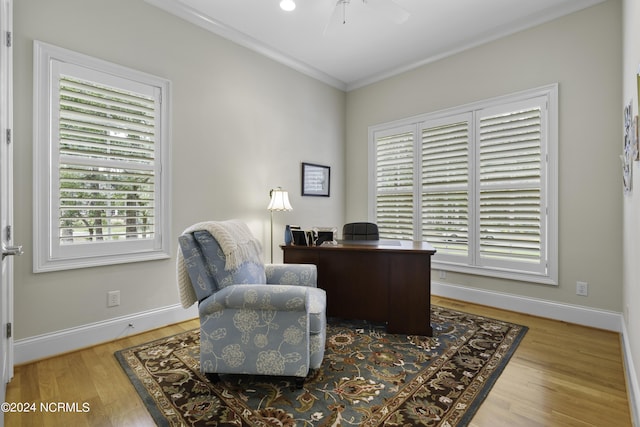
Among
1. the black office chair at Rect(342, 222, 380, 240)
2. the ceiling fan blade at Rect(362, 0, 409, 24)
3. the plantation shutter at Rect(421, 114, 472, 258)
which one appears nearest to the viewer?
the ceiling fan blade at Rect(362, 0, 409, 24)

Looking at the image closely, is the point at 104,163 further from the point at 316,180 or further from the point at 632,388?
the point at 632,388

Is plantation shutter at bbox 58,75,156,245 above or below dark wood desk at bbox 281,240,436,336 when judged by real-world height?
above

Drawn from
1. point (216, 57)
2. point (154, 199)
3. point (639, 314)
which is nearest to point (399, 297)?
point (639, 314)

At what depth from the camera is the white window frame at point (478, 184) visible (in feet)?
10.1

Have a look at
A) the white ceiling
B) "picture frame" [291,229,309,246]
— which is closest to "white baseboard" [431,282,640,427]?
"picture frame" [291,229,309,246]

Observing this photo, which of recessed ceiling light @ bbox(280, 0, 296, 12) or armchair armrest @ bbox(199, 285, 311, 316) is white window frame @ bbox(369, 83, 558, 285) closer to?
recessed ceiling light @ bbox(280, 0, 296, 12)

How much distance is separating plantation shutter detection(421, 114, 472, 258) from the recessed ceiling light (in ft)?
6.96

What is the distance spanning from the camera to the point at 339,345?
8.07 ft

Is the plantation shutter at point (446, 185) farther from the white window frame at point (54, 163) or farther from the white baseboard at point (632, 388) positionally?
the white window frame at point (54, 163)

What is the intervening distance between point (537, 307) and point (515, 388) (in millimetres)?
1626

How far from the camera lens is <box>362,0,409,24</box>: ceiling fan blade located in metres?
2.56

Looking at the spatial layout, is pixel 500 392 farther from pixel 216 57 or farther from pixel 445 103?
pixel 216 57

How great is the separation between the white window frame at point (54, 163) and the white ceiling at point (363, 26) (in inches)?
32.9

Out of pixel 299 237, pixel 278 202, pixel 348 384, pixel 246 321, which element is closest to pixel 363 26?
pixel 278 202
